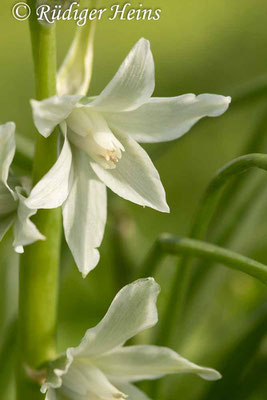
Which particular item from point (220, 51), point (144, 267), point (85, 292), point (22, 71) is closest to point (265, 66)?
point (220, 51)

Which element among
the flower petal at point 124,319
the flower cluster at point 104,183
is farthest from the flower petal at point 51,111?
the flower petal at point 124,319

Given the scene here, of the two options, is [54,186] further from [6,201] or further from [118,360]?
[118,360]

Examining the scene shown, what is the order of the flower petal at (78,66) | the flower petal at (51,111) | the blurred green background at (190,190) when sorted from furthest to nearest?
1. the blurred green background at (190,190)
2. the flower petal at (78,66)
3. the flower petal at (51,111)

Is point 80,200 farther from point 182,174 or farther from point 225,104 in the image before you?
point 182,174

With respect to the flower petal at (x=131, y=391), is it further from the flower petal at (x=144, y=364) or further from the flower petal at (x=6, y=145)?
the flower petal at (x=6, y=145)

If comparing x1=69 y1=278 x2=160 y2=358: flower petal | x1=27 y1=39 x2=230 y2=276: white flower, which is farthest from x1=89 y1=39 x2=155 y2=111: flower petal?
x1=69 y1=278 x2=160 y2=358: flower petal
